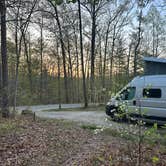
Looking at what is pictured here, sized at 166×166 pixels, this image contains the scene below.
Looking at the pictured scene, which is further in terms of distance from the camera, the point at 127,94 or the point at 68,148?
the point at 127,94

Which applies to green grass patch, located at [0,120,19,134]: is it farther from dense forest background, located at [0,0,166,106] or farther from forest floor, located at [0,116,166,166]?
dense forest background, located at [0,0,166,106]

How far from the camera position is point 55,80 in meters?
43.8

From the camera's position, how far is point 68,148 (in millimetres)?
9453

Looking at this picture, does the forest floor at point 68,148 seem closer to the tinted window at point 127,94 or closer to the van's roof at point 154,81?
the tinted window at point 127,94

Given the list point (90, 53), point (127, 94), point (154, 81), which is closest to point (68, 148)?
point (127, 94)

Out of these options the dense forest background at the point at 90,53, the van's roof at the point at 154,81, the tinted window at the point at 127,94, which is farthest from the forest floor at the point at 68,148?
the dense forest background at the point at 90,53

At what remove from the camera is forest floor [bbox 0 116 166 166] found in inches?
268

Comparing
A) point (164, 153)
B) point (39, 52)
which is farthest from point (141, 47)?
point (164, 153)

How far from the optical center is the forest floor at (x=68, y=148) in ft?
22.3

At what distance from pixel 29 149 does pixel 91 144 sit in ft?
7.15

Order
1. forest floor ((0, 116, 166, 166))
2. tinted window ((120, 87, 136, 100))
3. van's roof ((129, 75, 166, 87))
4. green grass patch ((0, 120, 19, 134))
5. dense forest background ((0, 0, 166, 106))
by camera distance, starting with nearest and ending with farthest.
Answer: forest floor ((0, 116, 166, 166)) < tinted window ((120, 87, 136, 100)) < green grass patch ((0, 120, 19, 134)) < van's roof ((129, 75, 166, 87)) < dense forest background ((0, 0, 166, 106))

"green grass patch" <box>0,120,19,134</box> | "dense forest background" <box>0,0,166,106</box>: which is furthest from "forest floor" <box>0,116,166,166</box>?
"dense forest background" <box>0,0,166,106</box>

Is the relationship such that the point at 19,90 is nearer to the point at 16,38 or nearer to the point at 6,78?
the point at 6,78

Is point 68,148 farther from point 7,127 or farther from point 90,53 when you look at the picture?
point 90,53
